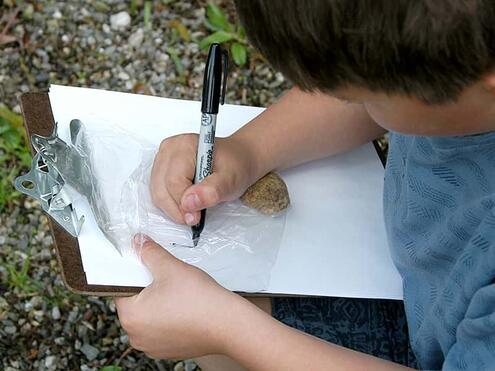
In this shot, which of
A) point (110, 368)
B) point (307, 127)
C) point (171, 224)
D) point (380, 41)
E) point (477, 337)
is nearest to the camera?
point (380, 41)

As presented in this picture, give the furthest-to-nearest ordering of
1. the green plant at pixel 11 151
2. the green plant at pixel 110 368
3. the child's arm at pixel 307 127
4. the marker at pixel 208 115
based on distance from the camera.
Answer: the green plant at pixel 11 151 → the green plant at pixel 110 368 → the child's arm at pixel 307 127 → the marker at pixel 208 115

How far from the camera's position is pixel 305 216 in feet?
4.03

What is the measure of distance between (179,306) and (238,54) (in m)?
1.06

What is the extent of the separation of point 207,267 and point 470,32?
20.0 inches

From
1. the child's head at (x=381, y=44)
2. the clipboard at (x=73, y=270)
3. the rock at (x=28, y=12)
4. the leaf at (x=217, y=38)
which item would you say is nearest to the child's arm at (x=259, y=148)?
the clipboard at (x=73, y=270)

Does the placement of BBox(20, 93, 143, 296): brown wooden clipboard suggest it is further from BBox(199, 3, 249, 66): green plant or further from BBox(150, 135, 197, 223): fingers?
BBox(199, 3, 249, 66): green plant

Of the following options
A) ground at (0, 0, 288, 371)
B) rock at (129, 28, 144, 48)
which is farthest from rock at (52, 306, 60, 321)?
rock at (129, 28, 144, 48)

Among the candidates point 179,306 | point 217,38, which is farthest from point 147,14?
point 179,306

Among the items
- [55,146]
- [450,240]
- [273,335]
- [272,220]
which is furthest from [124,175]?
[450,240]

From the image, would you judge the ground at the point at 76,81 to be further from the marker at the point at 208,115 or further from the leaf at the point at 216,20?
the marker at the point at 208,115

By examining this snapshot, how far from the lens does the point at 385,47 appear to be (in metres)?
0.80

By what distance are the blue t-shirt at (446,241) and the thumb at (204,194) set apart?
234mm

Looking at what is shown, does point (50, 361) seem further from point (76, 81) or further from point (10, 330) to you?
point (76, 81)

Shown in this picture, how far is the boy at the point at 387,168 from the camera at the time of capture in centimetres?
79
